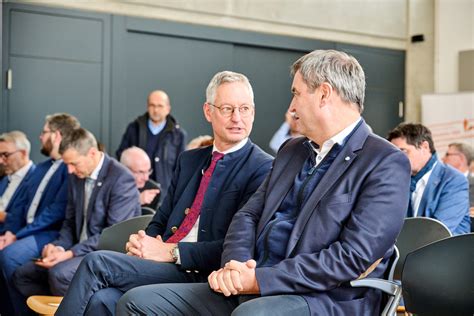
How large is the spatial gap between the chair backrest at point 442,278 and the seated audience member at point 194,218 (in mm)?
803

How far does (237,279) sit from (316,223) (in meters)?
0.31

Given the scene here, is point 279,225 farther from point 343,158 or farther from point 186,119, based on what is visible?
point 186,119

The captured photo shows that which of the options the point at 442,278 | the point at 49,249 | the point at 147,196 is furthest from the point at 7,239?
the point at 442,278

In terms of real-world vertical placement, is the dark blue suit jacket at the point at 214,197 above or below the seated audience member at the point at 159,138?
below

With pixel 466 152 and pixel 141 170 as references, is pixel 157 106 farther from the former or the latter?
pixel 466 152

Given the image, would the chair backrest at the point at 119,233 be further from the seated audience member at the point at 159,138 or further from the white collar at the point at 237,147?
the seated audience member at the point at 159,138

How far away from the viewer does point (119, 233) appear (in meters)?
3.62

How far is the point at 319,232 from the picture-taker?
8.04ft

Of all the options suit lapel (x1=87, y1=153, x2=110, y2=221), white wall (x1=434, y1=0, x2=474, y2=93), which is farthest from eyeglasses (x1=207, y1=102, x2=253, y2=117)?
white wall (x1=434, y1=0, x2=474, y2=93)

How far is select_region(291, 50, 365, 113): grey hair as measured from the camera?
2.56m

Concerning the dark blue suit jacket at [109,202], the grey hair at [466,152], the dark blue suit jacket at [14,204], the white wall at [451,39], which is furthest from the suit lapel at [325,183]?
the white wall at [451,39]

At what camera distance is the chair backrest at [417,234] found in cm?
317

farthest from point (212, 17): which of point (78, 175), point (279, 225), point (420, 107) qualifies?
point (279, 225)

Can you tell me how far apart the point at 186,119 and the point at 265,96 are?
1196mm
